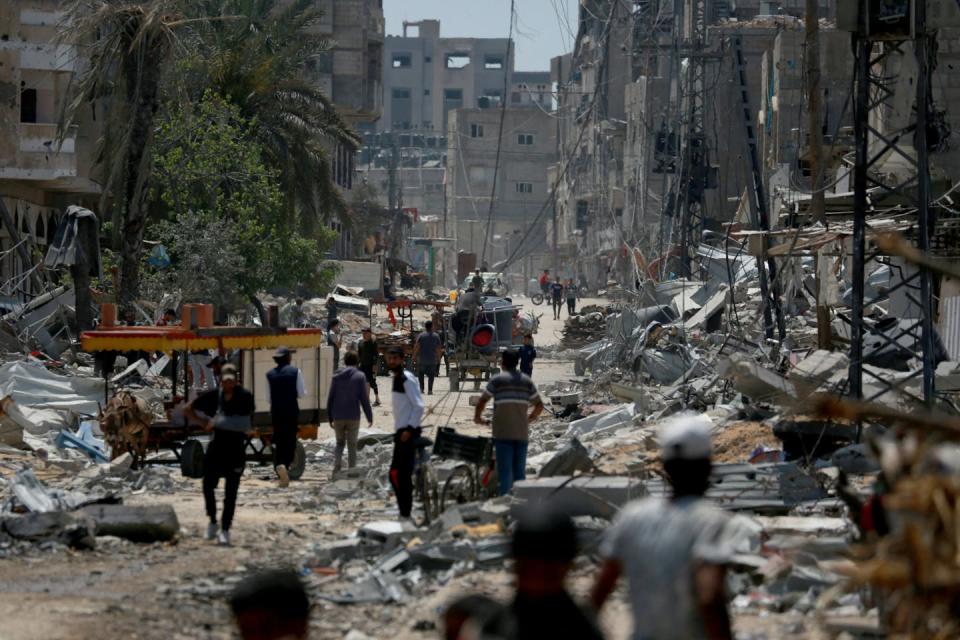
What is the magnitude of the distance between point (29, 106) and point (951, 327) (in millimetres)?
23835

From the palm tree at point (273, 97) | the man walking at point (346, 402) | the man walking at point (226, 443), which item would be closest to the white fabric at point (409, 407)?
the man walking at point (226, 443)

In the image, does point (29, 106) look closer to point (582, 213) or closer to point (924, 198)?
point (924, 198)

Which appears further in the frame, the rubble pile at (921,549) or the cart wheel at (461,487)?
the cart wheel at (461,487)

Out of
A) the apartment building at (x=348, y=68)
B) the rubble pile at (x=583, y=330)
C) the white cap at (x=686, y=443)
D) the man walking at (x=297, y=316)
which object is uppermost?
the apartment building at (x=348, y=68)

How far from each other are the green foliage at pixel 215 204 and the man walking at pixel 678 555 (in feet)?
94.5

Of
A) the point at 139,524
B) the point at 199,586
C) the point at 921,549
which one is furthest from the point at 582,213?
the point at 921,549

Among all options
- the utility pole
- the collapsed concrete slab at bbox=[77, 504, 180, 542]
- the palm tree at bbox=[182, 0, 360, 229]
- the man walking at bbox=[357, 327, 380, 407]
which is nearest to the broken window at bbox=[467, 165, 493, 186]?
the palm tree at bbox=[182, 0, 360, 229]

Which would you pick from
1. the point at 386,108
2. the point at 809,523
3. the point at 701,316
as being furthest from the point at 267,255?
the point at 386,108

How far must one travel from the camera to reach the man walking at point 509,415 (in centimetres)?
1291

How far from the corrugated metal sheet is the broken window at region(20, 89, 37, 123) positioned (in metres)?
23.2

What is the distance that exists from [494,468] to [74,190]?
101 ft

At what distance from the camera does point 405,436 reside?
41.6ft

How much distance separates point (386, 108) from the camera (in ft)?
548

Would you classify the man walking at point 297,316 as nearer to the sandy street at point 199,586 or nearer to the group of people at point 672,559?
the sandy street at point 199,586
